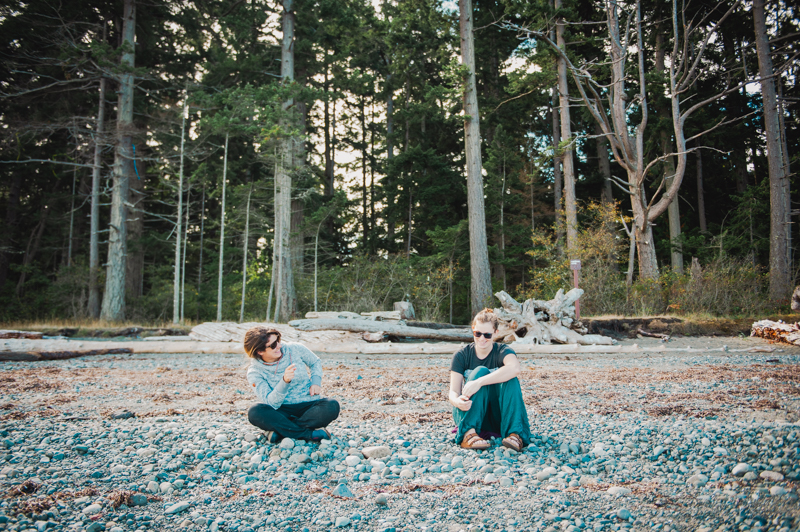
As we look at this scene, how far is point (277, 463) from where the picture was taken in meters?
3.09

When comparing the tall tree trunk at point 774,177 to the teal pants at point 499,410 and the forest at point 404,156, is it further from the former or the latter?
the teal pants at point 499,410

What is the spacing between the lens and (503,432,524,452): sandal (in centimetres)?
314

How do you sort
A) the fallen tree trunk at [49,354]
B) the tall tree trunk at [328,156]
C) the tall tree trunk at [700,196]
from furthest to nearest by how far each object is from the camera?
1. the tall tree trunk at [328,156]
2. the tall tree trunk at [700,196]
3. the fallen tree trunk at [49,354]

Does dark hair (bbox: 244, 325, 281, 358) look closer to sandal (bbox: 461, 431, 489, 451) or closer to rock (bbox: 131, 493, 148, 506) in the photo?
rock (bbox: 131, 493, 148, 506)

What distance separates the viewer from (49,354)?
8938 millimetres

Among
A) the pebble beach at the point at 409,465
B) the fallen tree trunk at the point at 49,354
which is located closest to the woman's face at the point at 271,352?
the pebble beach at the point at 409,465

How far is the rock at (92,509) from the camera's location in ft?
7.59

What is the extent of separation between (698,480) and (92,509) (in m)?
3.27

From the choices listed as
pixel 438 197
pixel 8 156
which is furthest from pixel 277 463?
pixel 8 156

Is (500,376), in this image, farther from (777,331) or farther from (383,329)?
(777,331)

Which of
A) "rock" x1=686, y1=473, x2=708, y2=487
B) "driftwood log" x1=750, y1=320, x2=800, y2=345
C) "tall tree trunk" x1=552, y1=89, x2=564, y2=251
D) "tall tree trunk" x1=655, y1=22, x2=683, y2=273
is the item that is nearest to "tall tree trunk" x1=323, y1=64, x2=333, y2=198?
"tall tree trunk" x1=552, y1=89, x2=564, y2=251

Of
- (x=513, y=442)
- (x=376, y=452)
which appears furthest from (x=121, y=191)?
(x=513, y=442)

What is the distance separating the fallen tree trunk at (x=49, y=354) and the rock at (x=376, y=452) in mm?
8745

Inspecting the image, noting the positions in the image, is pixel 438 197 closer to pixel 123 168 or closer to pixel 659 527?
pixel 123 168
